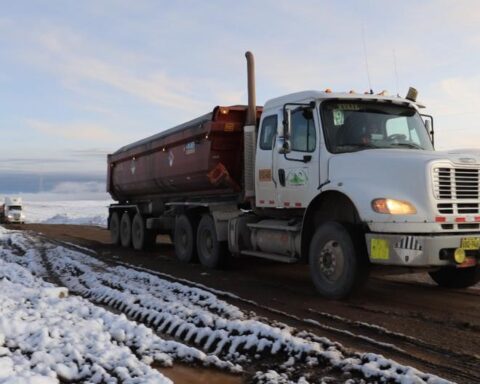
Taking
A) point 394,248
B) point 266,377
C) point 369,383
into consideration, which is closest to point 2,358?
point 266,377

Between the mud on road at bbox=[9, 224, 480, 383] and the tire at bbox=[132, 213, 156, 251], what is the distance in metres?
4.08

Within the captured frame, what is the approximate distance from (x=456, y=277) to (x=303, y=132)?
3242mm

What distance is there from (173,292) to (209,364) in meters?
3.44

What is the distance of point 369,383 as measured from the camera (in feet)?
13.9

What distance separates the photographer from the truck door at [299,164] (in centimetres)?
812

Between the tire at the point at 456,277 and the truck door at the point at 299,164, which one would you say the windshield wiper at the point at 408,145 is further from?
the tire at the point at 456,277

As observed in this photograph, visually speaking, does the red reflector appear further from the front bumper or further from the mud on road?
the mud on road

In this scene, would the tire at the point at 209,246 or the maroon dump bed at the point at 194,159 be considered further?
the tire at the point at 209,246

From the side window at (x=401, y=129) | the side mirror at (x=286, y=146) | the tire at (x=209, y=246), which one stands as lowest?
the tire at (x=209, y=246)

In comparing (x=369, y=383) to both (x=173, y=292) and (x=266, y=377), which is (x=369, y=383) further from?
(x=173, y=292)

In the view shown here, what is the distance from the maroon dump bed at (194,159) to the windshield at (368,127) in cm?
267

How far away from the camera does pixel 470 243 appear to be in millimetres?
6773

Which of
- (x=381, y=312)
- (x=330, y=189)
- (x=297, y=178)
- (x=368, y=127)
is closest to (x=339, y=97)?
(x=368, y=127)

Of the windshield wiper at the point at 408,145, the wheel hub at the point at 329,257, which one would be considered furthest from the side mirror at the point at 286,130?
the wheel hub at the point at 329,257
